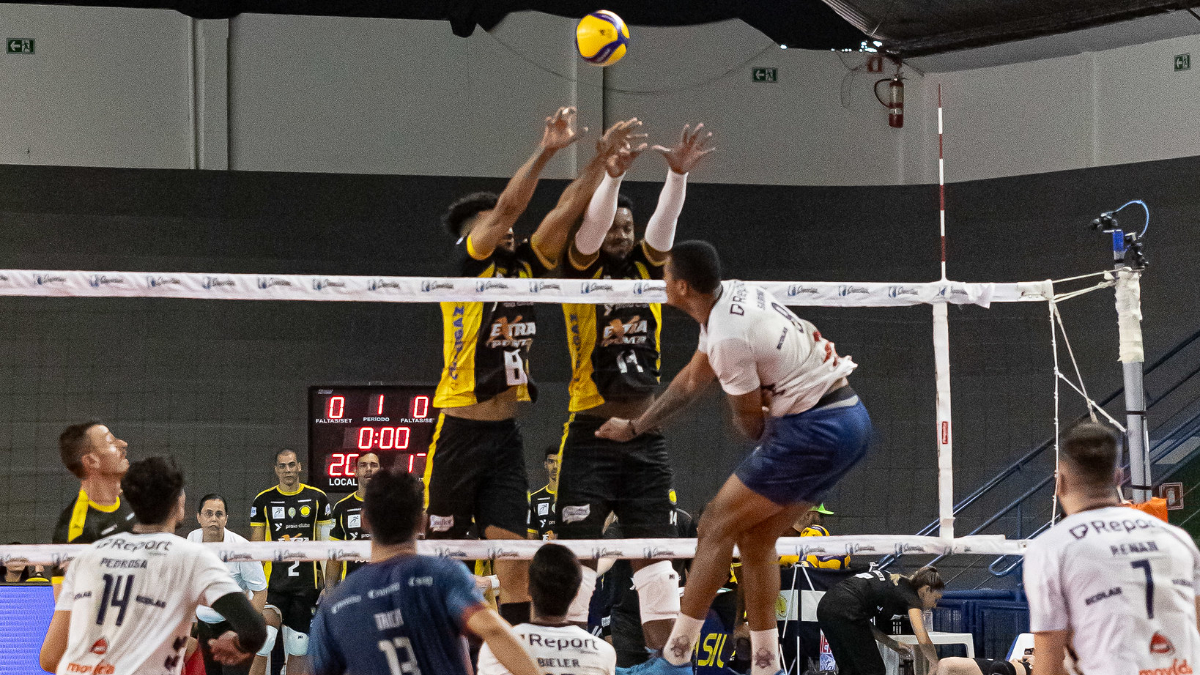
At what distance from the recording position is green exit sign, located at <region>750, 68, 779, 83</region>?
12.5 m

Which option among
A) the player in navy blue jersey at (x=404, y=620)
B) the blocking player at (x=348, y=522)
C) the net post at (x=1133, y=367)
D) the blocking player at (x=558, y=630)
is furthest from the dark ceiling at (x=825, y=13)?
the player in navy blue jersey at (x=404, y=620)

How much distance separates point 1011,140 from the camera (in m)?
12.3

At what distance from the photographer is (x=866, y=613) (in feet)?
29.0

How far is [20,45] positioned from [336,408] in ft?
14.5

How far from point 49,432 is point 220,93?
3.43 m

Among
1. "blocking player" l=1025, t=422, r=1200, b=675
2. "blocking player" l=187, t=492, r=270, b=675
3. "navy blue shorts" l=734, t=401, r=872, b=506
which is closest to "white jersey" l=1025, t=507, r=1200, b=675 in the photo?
"blocking player" l=1025, t=422, r=1200, b=675

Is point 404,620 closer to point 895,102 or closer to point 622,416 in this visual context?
point 622,416

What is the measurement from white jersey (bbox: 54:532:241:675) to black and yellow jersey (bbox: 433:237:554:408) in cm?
183

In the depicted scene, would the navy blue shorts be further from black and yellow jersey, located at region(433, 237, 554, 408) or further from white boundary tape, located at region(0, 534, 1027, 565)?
black and yellow jersey, located at region(433, 237, 554, 408)

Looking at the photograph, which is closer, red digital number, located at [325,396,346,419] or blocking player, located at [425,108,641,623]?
blocking player, located at [425,108,641,623]

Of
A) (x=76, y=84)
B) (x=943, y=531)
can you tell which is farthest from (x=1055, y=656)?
(x=76, y=84)

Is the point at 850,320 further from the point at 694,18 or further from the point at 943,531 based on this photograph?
the point at 943,531

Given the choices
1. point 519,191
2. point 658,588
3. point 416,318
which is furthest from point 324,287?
point 416,318

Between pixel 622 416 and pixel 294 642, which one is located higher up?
pixel 622 416
